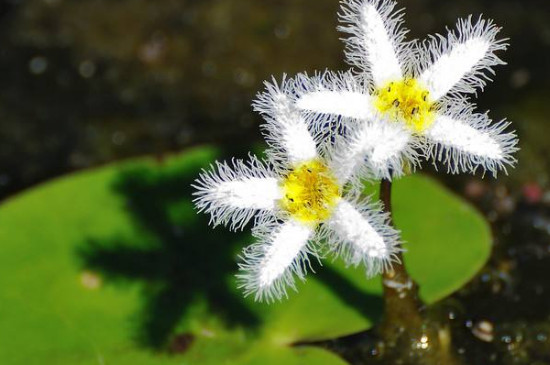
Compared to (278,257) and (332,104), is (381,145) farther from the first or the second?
(278,257)

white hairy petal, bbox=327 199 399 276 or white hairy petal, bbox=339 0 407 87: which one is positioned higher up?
white hairy petal, bbox=339 0 407 87

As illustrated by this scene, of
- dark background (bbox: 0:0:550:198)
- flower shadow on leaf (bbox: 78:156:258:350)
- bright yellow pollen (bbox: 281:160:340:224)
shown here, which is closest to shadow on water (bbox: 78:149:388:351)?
flower shadow on leaf (bbox: 78:156:258:350)

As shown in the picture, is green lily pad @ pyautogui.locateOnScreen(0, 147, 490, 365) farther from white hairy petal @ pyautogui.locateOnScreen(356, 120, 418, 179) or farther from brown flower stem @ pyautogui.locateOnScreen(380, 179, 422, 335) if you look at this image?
white hairy petal @ pyautogui.locateOnScreen(356, 120, 418, 179)

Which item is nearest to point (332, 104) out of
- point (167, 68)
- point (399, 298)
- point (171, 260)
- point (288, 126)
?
→ point (288, 126)

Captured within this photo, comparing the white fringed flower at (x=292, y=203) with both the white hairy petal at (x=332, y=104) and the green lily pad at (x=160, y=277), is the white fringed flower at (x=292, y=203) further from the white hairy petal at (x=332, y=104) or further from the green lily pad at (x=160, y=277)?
the green lily pad at (x=160, y=277)

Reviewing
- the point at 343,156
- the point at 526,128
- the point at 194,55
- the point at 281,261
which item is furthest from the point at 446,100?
the point at 194,55

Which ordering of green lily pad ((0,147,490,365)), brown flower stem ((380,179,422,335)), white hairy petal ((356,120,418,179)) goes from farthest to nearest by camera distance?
green lily pad ((0,147,490,365)) < brown flower stem ((380,179,422,335)) < white hairy petal ((356,120,418,179))

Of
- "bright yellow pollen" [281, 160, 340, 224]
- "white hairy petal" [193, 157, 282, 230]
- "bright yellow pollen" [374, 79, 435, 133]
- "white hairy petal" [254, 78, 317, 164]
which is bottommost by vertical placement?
"white hairy petal" [193, 157, 282, 230]

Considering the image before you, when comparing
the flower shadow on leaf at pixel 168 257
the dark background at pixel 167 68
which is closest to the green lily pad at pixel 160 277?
the flower shadow on leaf at pixel 168 257
